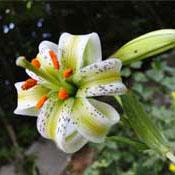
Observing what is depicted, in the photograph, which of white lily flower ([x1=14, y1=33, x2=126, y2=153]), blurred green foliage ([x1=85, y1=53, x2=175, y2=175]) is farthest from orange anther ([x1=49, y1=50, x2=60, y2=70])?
blurred green foliage ([x1=85, y1=53, x2=175, y2=175])

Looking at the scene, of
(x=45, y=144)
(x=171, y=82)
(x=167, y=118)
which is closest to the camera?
(x=167, y=118)

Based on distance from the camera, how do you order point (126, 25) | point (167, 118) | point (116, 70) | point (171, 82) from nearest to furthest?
point (116, 70) → point (167, 118) → point (171, 82) → point (126, 25)

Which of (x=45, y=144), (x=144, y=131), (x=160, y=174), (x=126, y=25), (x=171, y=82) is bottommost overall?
(x=45, y=144)

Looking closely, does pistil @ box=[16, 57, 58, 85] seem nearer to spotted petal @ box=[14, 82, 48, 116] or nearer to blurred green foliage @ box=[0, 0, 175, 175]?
spotted petal @ box=[14, 82, 48, 116]

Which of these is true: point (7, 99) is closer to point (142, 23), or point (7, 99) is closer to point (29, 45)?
point (29, 45)

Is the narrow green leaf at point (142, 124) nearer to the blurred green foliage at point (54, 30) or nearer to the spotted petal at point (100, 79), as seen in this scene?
the spotted petal at point (100, 79)

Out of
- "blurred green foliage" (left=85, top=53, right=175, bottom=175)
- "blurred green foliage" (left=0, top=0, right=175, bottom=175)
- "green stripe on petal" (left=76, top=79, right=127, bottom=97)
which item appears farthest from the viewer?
"blurred green foliage" (left=0, top=0, right=175, bottom=175)

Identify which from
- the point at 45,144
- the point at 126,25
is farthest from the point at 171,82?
the point at 126,25
